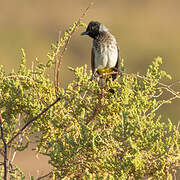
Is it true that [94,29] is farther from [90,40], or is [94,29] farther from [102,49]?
[90,40]

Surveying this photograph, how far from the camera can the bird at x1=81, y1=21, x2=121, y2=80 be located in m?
4.14

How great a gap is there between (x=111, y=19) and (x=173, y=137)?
17.6 m

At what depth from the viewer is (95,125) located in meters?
2.43

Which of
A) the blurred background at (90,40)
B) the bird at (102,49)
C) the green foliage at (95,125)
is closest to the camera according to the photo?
the green foliage at (95,125)

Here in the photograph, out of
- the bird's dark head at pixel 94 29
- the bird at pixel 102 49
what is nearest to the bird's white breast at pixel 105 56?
the bird at pixel 102 49

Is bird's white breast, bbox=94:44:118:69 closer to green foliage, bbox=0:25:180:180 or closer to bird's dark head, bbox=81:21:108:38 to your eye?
bird's dark head, bbox=81:21:108:38

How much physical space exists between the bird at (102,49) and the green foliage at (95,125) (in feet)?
4.94

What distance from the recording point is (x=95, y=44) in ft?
14.0

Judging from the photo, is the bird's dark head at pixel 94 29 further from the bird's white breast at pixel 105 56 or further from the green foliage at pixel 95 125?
the green foliage at pixel 95 125

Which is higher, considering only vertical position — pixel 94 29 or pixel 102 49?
pixel 94 29

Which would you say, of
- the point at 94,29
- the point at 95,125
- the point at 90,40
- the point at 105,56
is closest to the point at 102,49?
the point at 105,56

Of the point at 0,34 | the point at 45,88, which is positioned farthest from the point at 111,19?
the point at 45,88

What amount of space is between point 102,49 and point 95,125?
1.86 metres

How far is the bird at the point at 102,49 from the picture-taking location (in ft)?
13.6
